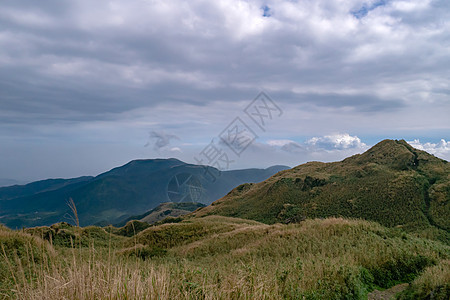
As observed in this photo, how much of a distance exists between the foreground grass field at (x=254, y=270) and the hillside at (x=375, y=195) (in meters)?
10.8

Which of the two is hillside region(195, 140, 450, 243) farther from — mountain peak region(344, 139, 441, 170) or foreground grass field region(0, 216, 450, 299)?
foreground grass field region(0, 216, 450, 299)

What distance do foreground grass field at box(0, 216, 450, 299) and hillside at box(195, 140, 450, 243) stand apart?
427 inches

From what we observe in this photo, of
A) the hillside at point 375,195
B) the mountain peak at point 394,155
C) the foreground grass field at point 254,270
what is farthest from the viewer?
the mountain peak at point 394,155

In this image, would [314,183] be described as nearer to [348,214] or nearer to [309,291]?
[348,214]

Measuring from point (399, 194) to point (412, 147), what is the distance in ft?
63.8

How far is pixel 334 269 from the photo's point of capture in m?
6.55

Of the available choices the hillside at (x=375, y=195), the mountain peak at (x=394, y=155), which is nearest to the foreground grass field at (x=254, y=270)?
the hillside at (x=375, y=195)

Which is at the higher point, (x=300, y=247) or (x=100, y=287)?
(x=100, y=287)

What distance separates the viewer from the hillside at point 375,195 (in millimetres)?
23828

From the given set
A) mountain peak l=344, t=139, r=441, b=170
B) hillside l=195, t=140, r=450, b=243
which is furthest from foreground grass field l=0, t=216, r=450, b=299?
mountain peak l=344, t=139, r=441, b=170

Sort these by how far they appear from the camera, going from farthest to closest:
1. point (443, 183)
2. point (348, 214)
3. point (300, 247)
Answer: point (348, 214)
point (443, 183)
point (300, 247)

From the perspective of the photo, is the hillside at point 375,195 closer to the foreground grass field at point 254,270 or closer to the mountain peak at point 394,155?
the mountain peak at point 394,155

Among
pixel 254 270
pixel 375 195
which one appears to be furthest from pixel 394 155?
pixel 254 270

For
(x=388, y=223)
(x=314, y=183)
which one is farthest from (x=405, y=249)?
(x=314, y=183)
